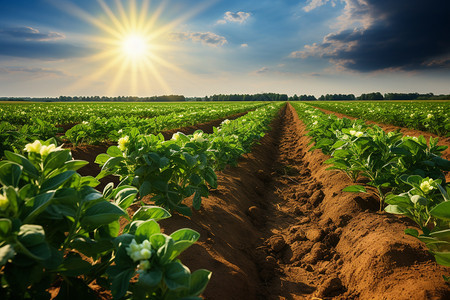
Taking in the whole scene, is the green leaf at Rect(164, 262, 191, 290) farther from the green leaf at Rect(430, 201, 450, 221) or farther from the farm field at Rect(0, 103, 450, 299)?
the green leaf at Rect(430, 201, 450, 221)

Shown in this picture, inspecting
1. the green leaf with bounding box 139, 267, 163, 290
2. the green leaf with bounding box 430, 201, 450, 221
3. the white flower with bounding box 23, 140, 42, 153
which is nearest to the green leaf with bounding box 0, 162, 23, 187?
the white flower with bounding box 23, 140, 42, 153

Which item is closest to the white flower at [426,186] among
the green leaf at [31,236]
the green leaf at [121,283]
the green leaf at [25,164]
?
the green leaf at [121,283]

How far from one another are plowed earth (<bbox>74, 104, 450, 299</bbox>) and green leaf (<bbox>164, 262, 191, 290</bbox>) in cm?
115

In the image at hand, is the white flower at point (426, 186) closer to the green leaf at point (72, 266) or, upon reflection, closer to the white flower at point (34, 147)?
the green leaf at point (72, 266)

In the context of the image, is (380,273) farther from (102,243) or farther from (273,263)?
(102,243)

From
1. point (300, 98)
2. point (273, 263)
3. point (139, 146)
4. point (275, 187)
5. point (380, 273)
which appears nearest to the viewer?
point (380, 273)

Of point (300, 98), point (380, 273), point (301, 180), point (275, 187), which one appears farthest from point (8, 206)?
point (300, 98)

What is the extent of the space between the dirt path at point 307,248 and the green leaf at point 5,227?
1.58 meters

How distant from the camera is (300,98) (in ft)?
452

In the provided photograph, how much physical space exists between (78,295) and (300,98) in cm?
14606

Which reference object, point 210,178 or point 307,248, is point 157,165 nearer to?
point 210,178

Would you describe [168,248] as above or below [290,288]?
above

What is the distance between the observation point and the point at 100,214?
1216 mm

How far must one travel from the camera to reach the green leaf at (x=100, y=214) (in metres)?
1.21
